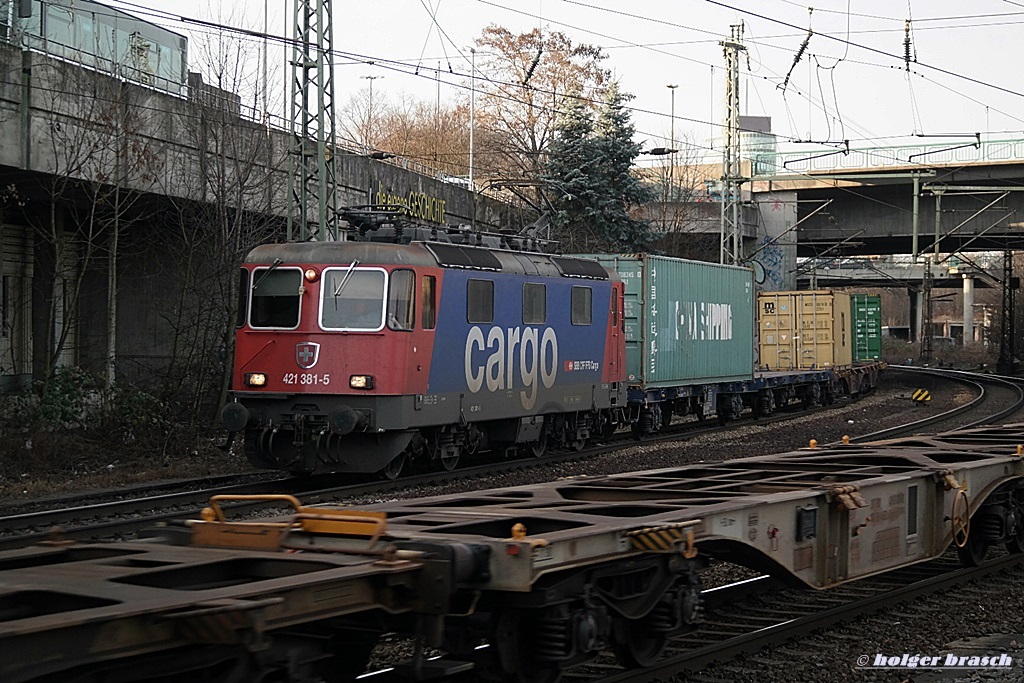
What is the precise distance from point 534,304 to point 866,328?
26.6 meters

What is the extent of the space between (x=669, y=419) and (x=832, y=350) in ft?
37.6

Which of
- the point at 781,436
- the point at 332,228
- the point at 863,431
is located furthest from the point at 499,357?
the point at 863,431

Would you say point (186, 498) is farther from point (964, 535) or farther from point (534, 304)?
point (964, 535)

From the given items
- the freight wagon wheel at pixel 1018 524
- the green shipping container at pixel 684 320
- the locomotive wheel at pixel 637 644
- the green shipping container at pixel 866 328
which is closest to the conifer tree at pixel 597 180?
the green shipping container at pixel 866 328

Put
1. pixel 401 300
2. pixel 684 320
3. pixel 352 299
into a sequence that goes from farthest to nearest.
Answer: pixel 684 320
pixel 352 299
pixel 401 300

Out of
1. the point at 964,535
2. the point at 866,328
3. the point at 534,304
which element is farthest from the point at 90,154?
the point at 866,328

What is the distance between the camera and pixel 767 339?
37.4m

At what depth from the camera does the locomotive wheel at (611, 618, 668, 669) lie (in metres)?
6.75

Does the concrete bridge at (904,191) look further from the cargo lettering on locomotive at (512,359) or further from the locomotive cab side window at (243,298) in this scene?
the locomotive cab side window at (243,298)

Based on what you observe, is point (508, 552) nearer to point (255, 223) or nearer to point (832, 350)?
point (255, 223)

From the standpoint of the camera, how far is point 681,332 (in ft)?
81.9

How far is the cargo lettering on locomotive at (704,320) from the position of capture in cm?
2514

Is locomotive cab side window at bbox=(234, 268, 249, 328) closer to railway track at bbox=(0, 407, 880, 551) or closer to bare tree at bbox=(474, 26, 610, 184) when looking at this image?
railway track at bbox=(0, 407, 880, 551)

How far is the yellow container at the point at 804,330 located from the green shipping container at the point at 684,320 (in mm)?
7526
